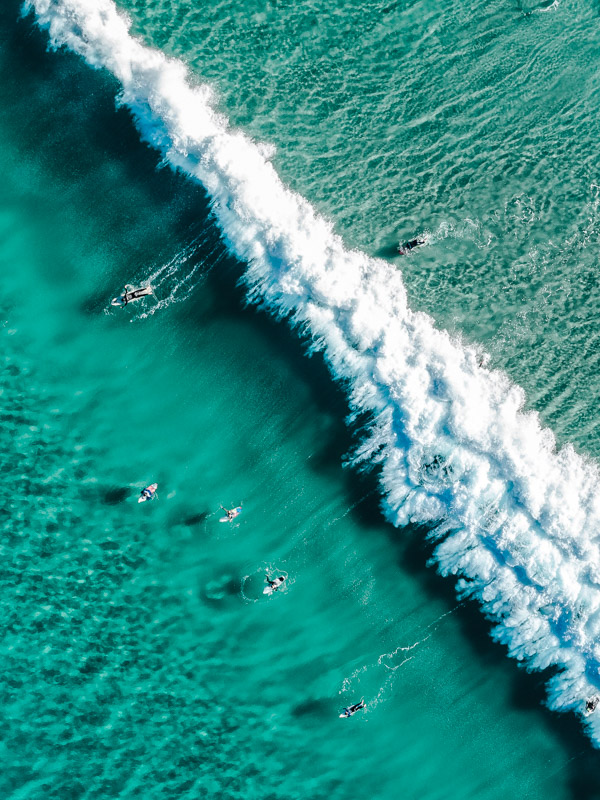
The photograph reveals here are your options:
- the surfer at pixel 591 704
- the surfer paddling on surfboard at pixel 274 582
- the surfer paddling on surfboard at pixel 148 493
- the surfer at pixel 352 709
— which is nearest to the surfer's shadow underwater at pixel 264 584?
the surfer paddling on surfboard at pixel 274 582

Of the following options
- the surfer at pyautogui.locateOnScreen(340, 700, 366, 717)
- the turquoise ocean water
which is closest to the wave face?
the turquoise ocean water

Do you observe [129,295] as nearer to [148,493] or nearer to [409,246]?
[148,493]

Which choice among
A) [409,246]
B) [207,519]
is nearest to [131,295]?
[207,519]

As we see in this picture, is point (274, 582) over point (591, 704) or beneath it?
beneath

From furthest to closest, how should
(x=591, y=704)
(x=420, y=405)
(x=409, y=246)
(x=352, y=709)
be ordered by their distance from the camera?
1. (x=409, y=246)
2. (x=352, y=709)
3. (x=591, y=704)
4. (x=420, y=405)

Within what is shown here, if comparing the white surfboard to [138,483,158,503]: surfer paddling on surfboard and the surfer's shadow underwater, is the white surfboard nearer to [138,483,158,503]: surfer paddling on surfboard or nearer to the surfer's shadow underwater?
[138,483,158,503]: surfer paddling on surfboard

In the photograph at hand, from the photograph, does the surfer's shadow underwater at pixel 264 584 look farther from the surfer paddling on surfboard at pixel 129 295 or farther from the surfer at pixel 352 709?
the surfer paddling on surfboard at pixel 129 295
